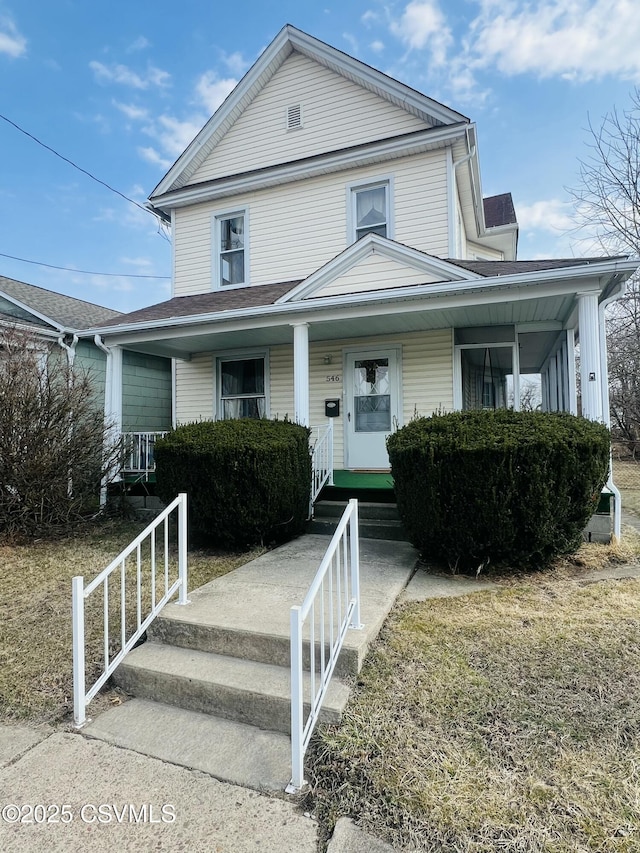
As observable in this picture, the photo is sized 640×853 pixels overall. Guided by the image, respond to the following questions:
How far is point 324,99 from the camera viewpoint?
29.8ft

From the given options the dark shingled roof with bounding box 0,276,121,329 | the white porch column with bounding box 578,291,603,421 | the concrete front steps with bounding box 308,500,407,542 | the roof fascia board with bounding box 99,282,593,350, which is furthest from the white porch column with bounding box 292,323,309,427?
the dark shingled roof with bounding box 0,276,121,329

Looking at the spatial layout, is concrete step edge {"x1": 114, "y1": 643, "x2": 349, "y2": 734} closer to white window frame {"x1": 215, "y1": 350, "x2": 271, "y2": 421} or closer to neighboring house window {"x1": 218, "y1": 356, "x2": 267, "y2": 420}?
white window frame {"x1": 215, "y1": 350, "x2": 271, "y2": 421}

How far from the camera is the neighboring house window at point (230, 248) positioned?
31.6ft

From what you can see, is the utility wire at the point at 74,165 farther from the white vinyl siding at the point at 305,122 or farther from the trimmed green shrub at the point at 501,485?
the trimmed green shrub at the point at 501,485

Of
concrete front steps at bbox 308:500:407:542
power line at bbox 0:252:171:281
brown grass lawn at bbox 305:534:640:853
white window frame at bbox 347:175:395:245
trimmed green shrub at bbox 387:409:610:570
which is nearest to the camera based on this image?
brown grass lawn at bbox 305:534:640:853

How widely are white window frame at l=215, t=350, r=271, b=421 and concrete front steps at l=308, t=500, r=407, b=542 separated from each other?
3.07 metres

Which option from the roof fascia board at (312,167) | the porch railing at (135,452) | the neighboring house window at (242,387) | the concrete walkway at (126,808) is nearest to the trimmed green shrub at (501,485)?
the concrete walkway at (126,808)

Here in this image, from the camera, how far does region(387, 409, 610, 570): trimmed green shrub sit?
4.21m

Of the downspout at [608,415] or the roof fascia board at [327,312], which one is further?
the roof fascia board at [327,312]

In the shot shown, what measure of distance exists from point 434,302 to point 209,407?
200 inches

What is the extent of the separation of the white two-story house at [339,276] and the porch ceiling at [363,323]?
0.03 m

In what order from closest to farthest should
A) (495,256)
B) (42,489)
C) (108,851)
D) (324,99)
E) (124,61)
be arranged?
(108,851) → (42,489) → (324,99) → (124,61) → (495,256)

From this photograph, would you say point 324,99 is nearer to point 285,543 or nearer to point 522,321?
point 522,321

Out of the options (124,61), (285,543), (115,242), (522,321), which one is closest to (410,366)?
(522,321)
